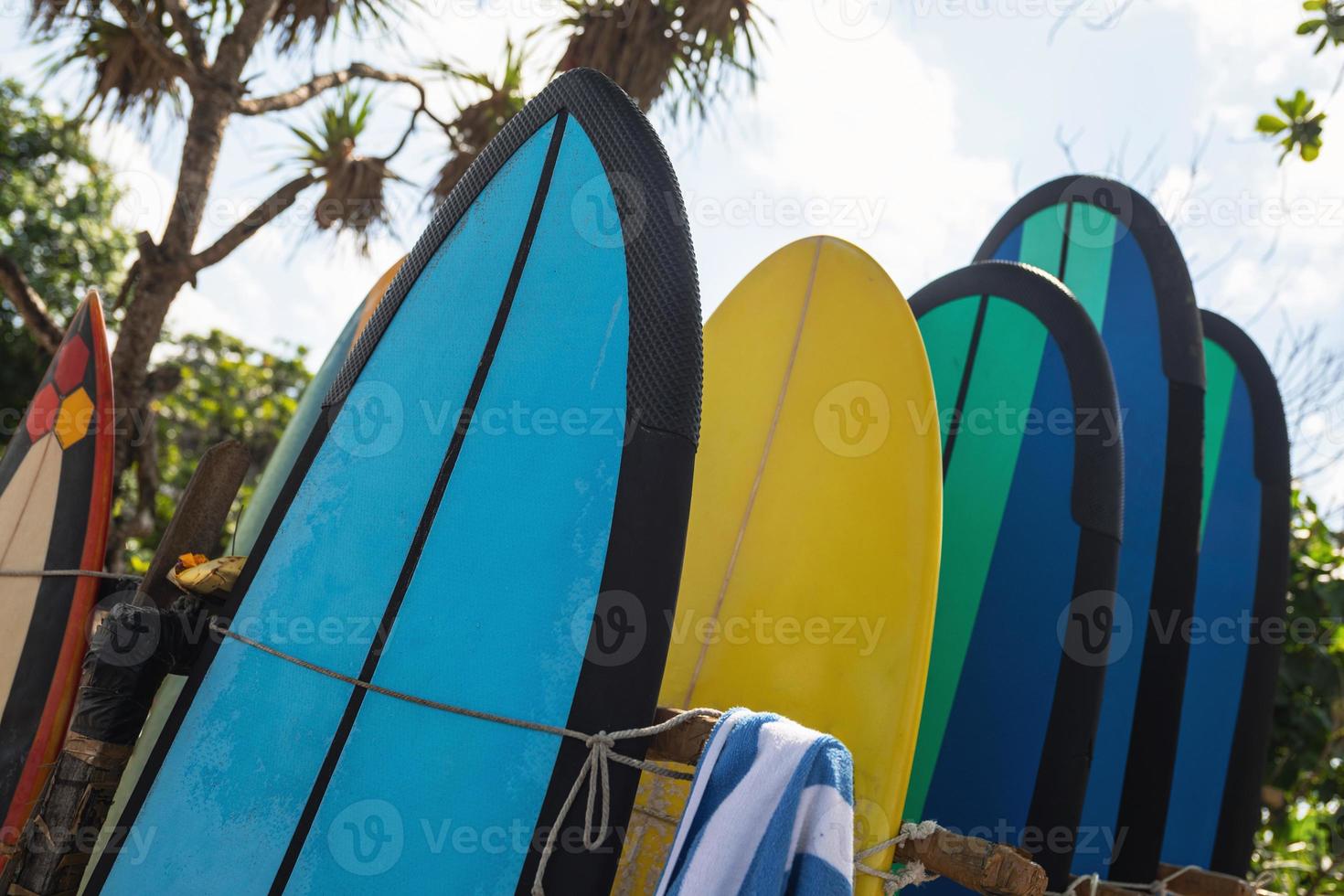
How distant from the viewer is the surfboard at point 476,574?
1.65m

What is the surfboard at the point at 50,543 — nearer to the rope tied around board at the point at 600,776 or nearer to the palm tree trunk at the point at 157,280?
the rope tied around board at the point at 600,776

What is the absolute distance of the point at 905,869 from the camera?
1672 mm

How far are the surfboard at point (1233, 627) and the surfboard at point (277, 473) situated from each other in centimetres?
270

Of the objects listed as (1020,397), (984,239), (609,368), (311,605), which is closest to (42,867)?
(311,605)

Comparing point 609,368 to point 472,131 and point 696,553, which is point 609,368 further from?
point 472,131

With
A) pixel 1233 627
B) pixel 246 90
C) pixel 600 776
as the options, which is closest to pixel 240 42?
pixel 246 90

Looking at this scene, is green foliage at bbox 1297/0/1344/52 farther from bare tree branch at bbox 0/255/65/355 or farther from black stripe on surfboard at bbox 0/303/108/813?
bare tree branch at bbox 0/255/65/355

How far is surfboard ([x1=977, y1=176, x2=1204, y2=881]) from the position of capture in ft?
8.85

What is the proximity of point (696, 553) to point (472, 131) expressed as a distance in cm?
421

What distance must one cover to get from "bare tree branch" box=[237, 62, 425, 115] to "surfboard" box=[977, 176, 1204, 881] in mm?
3437

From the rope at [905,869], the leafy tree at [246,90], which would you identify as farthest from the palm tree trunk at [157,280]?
the rope at [905,869]

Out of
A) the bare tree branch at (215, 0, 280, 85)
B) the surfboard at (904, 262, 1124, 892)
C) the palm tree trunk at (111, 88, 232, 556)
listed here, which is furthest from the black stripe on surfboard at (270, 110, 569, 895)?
the bare tree branch at (215, 0, 280, 85)

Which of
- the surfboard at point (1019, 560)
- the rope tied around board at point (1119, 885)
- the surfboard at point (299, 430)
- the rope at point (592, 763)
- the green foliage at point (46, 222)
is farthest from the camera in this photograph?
the green foliage at point (46, 222)

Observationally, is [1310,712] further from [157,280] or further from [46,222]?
[46,222]
